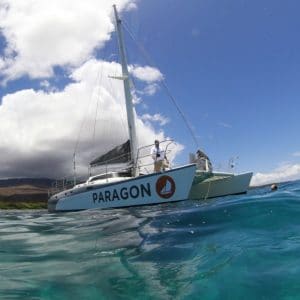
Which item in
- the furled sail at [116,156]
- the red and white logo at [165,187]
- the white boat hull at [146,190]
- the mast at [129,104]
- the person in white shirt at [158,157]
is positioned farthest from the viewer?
the furled sail at [116,156]

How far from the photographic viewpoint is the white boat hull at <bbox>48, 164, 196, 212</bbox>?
15.1 metres

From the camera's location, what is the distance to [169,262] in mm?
4121

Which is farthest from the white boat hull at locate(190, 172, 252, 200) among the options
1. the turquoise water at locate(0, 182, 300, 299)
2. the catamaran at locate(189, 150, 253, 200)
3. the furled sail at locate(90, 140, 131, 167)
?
the turquoise water at locate(0, 182, 300, 299)

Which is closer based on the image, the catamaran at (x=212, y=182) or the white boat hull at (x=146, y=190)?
the white boat hull at (x=146, y=190)

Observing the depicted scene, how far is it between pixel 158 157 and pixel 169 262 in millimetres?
12132

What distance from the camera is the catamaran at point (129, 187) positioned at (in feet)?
49.8

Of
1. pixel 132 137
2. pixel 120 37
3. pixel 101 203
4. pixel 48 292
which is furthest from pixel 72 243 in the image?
pixel 120 37

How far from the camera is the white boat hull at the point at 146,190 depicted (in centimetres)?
1513

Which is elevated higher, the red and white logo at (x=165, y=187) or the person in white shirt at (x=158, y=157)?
the person in white shirt at (x=158, y=157)

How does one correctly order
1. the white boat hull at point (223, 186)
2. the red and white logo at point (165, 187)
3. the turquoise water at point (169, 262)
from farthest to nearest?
the white boat hull at point (223, 186) → the red and white logo at point (165, 187) → the turquoise water at point (169, 262)

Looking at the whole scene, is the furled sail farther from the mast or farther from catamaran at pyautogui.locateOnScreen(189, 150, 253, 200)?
catamaran at pyautogui.locateOnScreen(189, 150, 253, 200)

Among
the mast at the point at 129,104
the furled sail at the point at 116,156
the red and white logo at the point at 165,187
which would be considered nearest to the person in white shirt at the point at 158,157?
the red and white logo at the point at 165,187

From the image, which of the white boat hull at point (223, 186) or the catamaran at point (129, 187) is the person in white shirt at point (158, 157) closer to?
the catamaran at point (129, 187)

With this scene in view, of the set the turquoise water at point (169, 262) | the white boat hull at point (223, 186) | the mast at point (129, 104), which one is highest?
the mast at point (129, 104)
